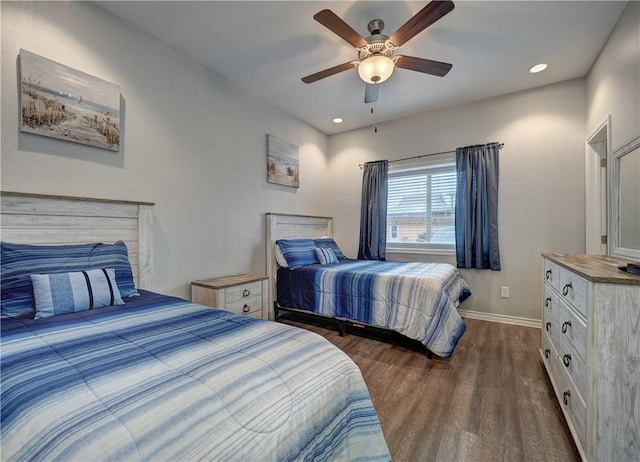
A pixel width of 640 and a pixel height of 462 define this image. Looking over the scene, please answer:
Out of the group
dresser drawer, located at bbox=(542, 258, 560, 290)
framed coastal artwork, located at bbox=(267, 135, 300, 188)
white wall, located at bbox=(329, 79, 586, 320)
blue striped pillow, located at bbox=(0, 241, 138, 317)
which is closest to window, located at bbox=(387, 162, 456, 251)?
white wall, located at bbox=(329, 79, 586, 320)

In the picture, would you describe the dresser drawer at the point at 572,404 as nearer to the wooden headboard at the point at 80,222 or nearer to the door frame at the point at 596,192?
the door frame at the point at 596,192

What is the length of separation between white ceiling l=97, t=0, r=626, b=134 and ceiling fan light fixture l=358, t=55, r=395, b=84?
33 centimetres

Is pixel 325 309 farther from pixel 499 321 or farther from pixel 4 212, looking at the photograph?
pixel 4 212

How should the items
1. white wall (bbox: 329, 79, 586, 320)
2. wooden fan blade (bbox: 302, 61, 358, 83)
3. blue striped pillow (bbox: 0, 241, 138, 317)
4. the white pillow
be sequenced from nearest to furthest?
blue striped pillow (bbox: 0, 241, 138, 317), wooden fan blade (bbox: 302, 61, 358, 83), white wall (bbox: 329, 79, 586, 320), the white pillow

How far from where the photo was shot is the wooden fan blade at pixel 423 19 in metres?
1.63

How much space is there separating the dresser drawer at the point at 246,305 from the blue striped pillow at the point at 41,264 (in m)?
0.85

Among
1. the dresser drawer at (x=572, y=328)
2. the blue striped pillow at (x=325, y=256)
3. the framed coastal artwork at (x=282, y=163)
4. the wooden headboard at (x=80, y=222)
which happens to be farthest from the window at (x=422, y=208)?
the wooden headboard at (x=80, y=222)

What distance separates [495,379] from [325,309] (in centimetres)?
161

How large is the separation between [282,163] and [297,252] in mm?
1259

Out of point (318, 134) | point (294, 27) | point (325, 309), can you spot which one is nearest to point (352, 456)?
point (325, 309)

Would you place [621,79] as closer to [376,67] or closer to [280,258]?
[376,67]

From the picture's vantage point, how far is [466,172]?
360cm

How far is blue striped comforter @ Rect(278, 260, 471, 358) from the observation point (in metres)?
2.41

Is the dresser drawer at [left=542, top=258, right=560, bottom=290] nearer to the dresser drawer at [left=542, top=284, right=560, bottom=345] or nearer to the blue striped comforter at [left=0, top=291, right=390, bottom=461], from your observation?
the dresser drawer at [left=542, top=284, right=560, bottom=345]
